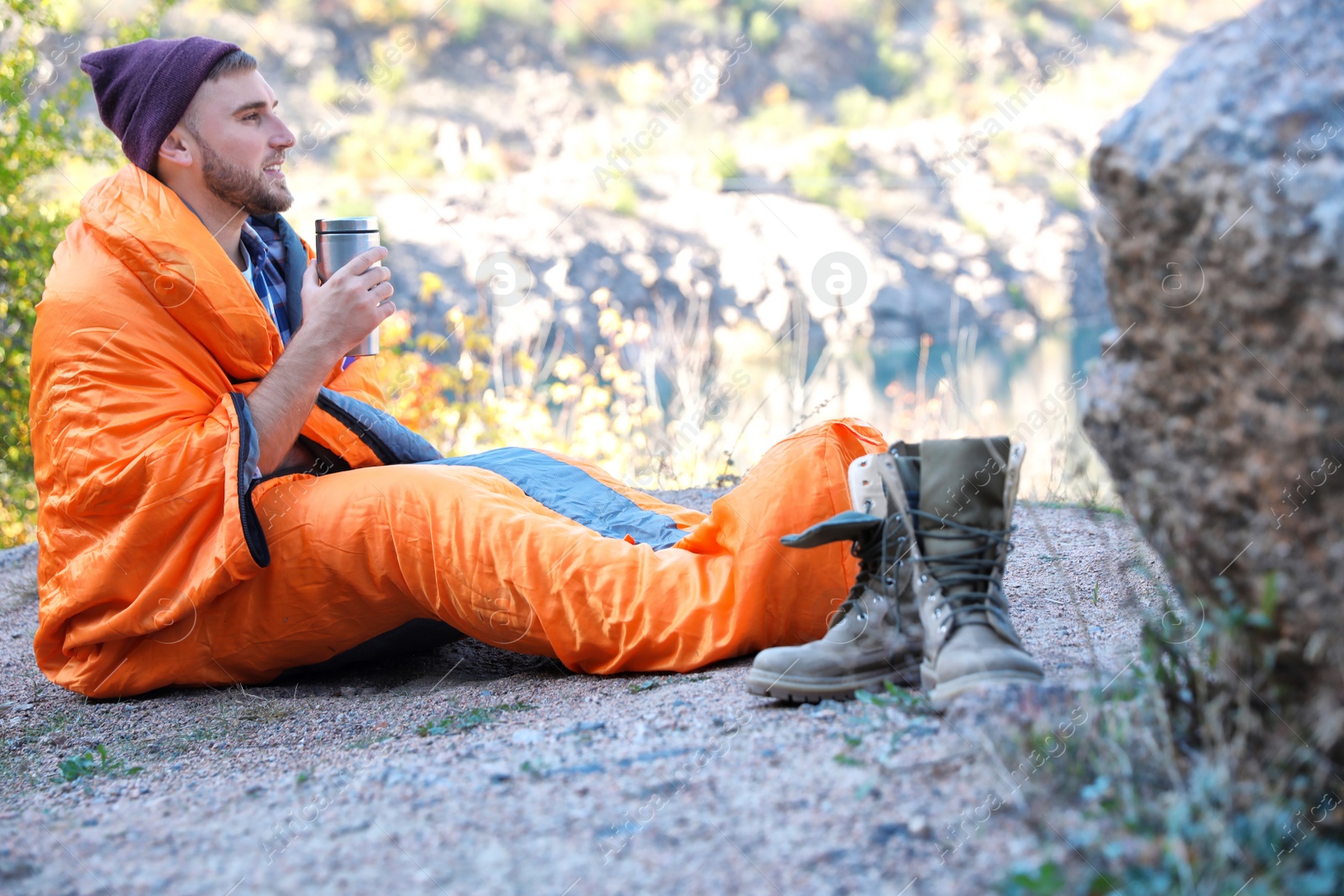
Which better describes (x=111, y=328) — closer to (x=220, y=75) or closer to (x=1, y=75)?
(x=220, y=75)

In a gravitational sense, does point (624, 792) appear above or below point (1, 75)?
below

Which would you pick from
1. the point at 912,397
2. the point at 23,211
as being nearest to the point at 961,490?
the point at 23,211

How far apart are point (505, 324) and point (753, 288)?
23.1 feet

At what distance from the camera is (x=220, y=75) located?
251cm

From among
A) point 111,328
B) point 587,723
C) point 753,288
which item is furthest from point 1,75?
point 753,288

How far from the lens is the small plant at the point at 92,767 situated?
6.39ft

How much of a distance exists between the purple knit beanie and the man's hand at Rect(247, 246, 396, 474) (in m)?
0.50

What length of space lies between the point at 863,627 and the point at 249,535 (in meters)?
1.22

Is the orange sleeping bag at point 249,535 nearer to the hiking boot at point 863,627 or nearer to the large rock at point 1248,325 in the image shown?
the hiking boot at point 863,627

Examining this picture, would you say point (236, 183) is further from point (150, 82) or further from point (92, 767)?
point (92, 767)

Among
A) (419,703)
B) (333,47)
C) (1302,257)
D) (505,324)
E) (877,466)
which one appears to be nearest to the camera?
(1302,257)

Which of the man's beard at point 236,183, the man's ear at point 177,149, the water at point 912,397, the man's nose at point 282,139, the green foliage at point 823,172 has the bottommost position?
the water at point 912,397

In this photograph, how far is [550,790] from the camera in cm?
148

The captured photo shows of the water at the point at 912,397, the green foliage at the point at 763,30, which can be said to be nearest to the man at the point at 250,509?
the water at the point at 912,397
